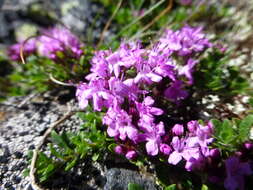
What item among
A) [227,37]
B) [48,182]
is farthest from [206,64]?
[48,182]

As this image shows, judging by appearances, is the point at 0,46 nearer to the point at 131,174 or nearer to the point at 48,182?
the point at 48,182

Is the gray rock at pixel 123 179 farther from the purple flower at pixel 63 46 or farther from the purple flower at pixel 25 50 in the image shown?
the purple flower at pixel 25 50

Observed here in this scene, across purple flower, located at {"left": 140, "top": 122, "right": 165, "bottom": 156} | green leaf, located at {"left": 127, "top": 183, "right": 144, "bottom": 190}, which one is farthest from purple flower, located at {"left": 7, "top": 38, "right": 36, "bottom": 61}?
green leaf, located at {"left": 127, "top": 183, "right": 144, "bottom": 190}

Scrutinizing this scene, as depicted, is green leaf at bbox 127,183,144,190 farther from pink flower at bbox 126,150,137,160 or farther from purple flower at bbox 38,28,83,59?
purple flower at bbox 38,28,83,59

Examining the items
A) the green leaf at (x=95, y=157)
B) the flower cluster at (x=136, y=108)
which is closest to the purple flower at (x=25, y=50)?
the flower cluster at (x=136, y=108)

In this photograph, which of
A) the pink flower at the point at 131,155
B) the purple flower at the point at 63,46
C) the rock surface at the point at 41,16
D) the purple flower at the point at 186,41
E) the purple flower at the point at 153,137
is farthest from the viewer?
the rock surface at the point at 41,16

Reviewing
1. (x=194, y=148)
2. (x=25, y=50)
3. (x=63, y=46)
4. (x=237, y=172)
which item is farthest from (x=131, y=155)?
(x=25, y=50)
